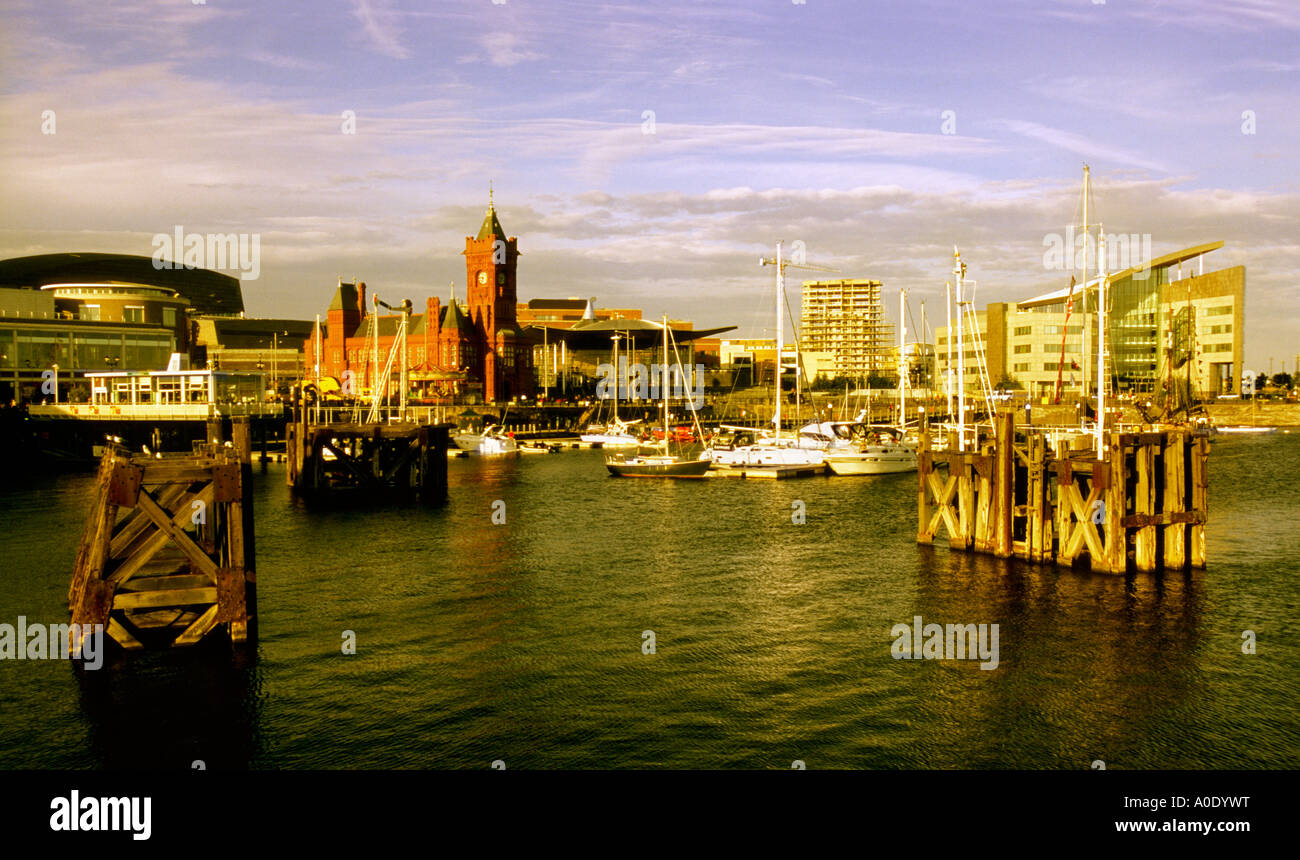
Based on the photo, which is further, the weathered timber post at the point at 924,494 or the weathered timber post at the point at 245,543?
the weathered timber post at the point at 924,494

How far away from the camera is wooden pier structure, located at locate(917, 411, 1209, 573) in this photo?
30641 mm

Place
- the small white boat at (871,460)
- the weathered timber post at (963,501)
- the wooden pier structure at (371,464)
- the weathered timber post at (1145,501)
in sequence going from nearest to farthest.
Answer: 1. the weathered timber post at (1145,501)
2. the weathered timber post at (963,501)
3. the wooden pier structure at (371,464)
4. the small white boat at (871,460)

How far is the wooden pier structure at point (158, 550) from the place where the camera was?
20609mm

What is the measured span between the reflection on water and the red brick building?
4131 inches

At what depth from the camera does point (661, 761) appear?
1778cm

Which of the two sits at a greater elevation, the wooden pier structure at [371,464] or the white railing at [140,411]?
the white railing at [140,411]

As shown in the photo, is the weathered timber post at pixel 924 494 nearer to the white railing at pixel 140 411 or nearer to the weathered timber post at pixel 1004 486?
the weathered timber post at pixel 1004 486

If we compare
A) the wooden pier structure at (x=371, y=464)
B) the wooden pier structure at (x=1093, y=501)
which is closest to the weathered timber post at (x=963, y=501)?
the wooden pier structure at (x=1093, y=501)

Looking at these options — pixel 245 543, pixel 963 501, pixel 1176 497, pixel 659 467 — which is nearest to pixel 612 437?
pixel 659 467

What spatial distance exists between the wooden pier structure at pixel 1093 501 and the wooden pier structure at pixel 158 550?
76.7 feet

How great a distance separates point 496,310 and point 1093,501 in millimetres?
126842

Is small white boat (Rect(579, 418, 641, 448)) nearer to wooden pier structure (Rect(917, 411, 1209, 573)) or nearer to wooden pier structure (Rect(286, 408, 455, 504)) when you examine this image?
wooden pier structure (Rect(286, 408, 455, 504))

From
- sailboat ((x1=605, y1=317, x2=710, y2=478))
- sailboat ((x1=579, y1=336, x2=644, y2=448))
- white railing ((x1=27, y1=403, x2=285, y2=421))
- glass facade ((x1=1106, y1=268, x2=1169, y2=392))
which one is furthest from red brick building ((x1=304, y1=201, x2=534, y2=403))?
glass facade ((x1=1106, y1=268, x2=1169, y2=392))
